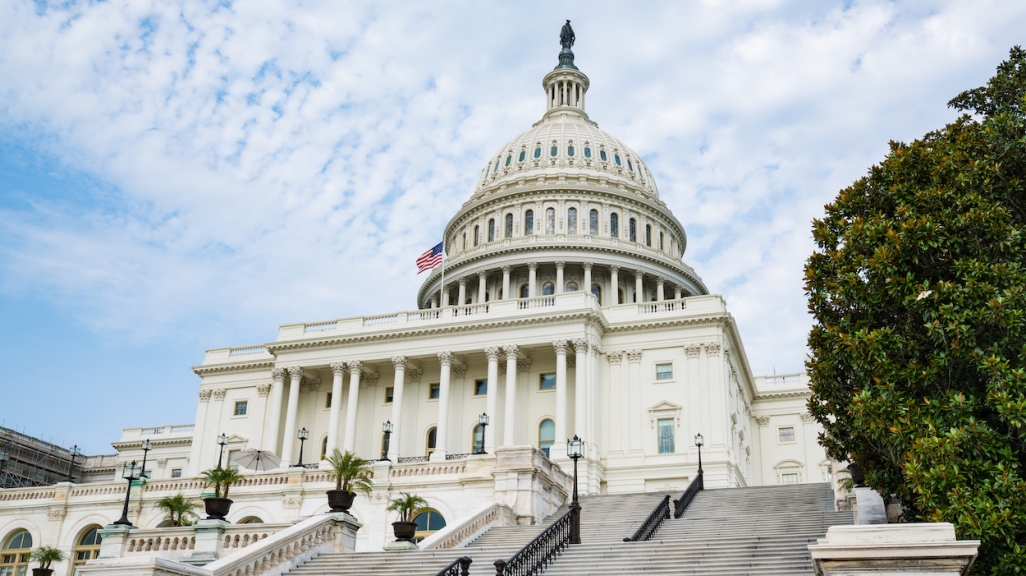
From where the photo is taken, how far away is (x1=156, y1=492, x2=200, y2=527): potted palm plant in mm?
33625

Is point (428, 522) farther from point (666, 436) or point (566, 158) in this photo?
point (566, 158)

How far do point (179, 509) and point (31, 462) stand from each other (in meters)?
49.9

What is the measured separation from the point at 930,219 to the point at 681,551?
9.39 m

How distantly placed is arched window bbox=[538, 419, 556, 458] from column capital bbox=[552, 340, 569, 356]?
4356mm

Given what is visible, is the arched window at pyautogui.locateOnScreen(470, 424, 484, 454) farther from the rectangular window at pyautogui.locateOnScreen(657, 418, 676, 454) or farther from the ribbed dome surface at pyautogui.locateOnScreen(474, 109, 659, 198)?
the ribbed dome surface at pyautogui.locateOnScreen(474, 109, 659, 198)

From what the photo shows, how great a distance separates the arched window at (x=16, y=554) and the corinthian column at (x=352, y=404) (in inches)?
722

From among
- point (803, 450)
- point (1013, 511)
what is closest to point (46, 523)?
point (1013, 511)

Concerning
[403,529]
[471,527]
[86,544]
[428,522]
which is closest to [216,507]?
[403,529]

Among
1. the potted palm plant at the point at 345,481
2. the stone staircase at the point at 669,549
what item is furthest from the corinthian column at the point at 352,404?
the stone staircase at the point at 669,549

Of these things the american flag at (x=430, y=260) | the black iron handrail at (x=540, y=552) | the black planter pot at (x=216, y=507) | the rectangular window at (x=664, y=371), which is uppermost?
the american flag at (x=430, y=260)

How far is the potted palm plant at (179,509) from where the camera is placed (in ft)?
110

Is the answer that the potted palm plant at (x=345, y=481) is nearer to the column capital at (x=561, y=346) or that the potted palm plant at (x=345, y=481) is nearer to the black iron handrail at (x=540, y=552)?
the black iron handrail at (x=540, y=552)

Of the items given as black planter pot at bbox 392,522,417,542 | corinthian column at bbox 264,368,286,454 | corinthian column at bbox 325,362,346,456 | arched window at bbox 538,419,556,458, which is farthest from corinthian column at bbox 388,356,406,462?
black planter pot at bbox 392,522,417,542

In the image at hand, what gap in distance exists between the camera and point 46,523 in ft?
135
